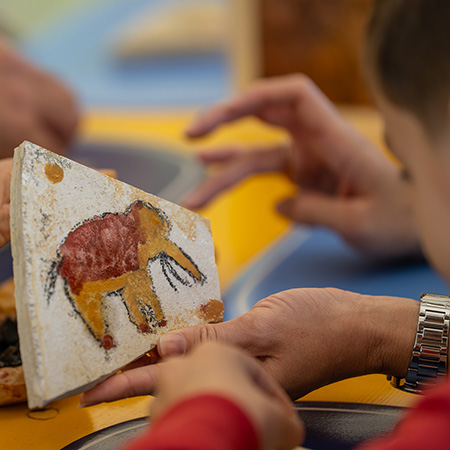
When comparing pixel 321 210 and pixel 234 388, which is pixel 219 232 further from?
pixel 234 388

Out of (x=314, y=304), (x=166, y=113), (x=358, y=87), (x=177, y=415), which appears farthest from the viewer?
(x=166, y=113)

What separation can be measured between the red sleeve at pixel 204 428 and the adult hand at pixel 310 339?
0.40 feet

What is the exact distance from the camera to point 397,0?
0.66 metres

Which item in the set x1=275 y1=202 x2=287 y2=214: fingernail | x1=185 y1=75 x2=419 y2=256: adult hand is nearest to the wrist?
x1=185 y1=75 x2=419 y2=256: adult hand

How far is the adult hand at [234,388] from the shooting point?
32 centimetres

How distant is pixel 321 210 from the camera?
99 centimetres

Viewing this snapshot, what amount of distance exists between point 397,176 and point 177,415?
2.31ft

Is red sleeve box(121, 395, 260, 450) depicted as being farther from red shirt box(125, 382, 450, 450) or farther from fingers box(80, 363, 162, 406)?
fingers box(80, 363, 162, 406)

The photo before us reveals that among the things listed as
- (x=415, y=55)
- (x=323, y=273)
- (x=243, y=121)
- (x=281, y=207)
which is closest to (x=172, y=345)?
(x=415, y=55)

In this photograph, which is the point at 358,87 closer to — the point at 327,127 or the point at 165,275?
the point at 327,127

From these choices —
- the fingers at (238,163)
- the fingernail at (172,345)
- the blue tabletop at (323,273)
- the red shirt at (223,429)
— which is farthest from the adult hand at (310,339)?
the fingers at (238,163)

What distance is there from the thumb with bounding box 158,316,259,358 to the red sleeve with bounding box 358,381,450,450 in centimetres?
15

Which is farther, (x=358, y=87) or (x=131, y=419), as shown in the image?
(x=358, y=87)

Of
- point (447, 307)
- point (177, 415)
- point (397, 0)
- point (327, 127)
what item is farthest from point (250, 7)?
point (177, 415)
